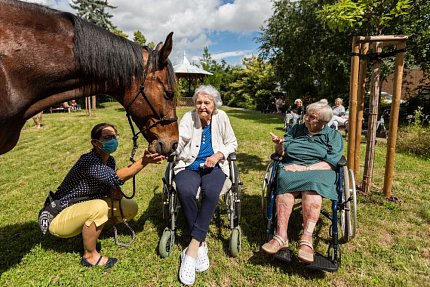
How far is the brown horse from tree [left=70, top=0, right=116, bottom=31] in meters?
24.2

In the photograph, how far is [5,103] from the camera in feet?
5.72

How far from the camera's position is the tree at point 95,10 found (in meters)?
23.3

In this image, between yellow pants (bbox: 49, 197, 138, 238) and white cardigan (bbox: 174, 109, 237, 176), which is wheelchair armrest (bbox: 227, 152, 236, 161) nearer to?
white cardigan (bbox: 174, 109, 237, 176)

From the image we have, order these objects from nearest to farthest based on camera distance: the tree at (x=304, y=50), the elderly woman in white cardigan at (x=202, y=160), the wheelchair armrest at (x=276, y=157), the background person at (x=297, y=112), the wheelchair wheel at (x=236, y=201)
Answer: the elderly woman in white cardigan at (x=202, y=160), the wheelchair wheel at (x=236, y=201), the wheelchair armrest at (x=276, y=157), the background person at (x=297, y=112), the tree at (x=304, y=50)

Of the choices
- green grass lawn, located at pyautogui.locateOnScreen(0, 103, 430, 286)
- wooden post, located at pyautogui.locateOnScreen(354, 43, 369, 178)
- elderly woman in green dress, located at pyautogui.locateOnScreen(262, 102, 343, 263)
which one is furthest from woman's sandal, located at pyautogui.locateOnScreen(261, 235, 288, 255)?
wooden post, located at pyautogui.locateOnScreen(354, 43, 369, 178)

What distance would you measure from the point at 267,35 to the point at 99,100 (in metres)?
17.6

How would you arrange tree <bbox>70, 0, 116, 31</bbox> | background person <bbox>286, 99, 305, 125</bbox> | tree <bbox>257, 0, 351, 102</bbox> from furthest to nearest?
1. tree <bbox>70, 0, 116, 31</bbox>
2. tree <bbox>257, 0, 351, 102</bbox>
3. background person <bbox>286, 99, 305, 125</bbox>

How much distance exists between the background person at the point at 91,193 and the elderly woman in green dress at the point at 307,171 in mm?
1152

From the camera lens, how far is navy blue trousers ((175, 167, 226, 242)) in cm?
245

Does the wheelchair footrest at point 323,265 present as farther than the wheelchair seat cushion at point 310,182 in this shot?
No

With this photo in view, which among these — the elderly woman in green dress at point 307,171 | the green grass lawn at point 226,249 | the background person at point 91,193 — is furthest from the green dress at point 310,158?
the background person at point 91,193

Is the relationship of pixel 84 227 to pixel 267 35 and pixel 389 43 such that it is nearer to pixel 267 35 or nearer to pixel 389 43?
pixel 389 43

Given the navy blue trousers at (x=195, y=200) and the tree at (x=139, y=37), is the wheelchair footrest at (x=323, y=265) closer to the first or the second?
the navy blue trousers at (x=195, y=200)

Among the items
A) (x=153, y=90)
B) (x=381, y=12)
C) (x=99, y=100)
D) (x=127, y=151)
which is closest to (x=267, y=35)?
(x=127, y=151)
